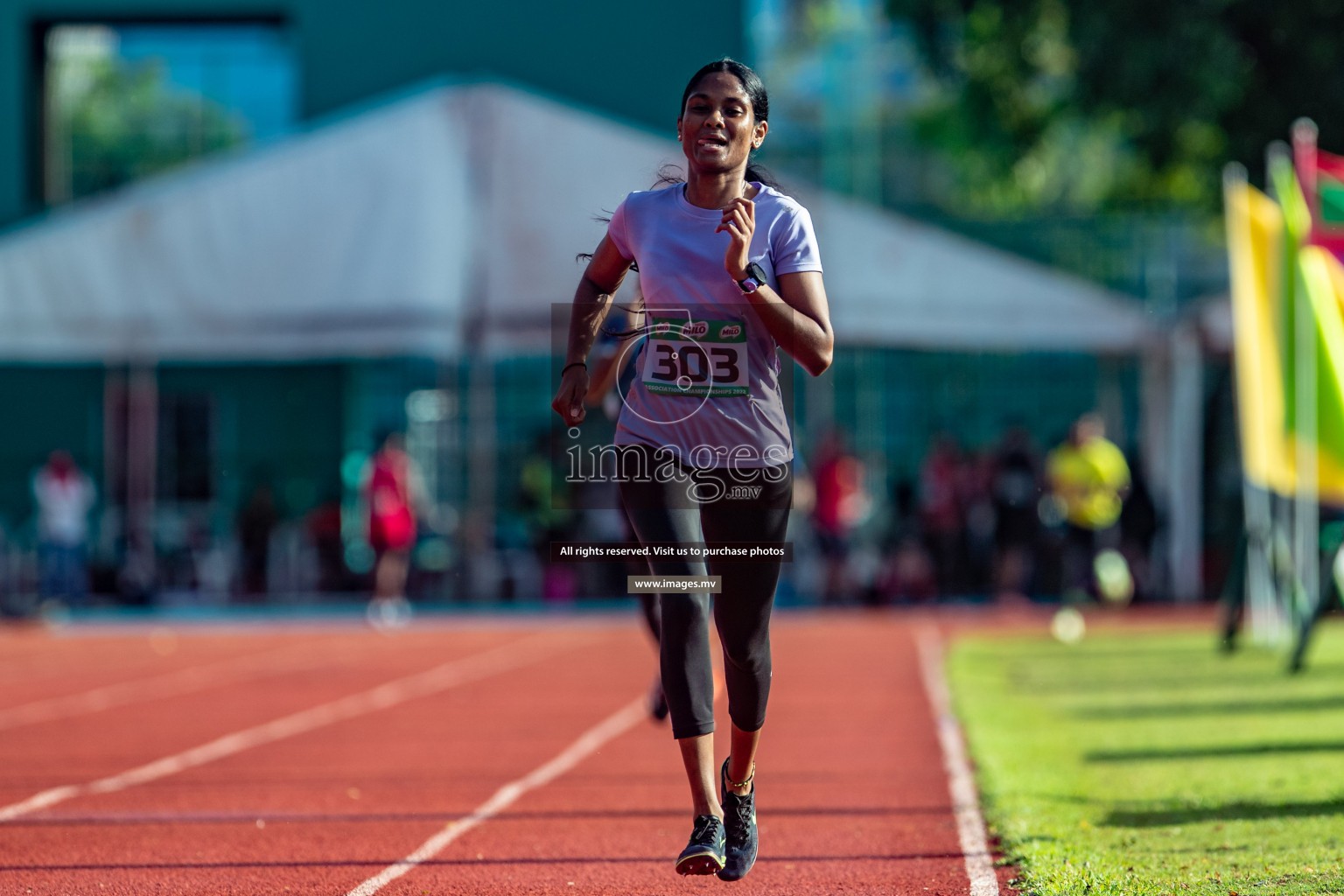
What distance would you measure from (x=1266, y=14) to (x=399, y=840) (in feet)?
60.5

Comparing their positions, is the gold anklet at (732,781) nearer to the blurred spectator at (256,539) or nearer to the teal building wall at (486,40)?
the blurred spectator at (256,539)

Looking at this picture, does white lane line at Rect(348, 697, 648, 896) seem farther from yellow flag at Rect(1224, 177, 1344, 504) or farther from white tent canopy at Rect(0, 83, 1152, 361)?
white tent canopy at Rect(0, 83, 1152, 361)

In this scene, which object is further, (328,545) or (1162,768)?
(328,545)

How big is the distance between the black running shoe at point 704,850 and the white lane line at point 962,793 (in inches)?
37.2

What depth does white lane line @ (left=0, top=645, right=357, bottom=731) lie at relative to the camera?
11.1 meters

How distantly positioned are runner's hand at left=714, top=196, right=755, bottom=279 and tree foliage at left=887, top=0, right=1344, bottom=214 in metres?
17.8

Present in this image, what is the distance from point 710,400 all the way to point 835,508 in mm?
14933

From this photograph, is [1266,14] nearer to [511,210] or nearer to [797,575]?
[797,575]

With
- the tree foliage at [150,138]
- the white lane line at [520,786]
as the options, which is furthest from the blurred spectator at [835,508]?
the tree foliage at [150,138]

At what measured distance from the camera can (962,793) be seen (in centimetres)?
720

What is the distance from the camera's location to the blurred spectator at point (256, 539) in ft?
68.6

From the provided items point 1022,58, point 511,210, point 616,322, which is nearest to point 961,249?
point 511,210

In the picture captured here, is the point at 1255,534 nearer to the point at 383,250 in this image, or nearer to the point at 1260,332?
the point at 1260,332

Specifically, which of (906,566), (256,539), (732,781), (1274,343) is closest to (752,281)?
(732,781)
